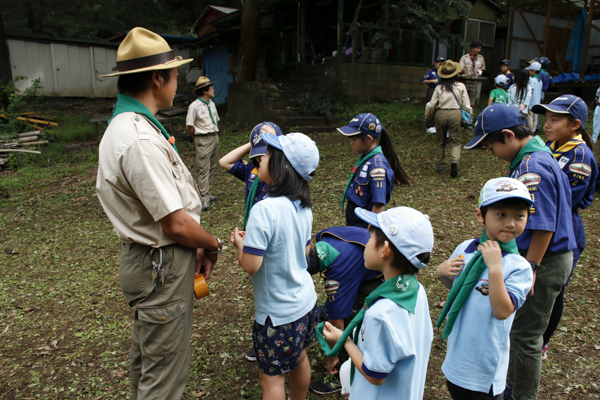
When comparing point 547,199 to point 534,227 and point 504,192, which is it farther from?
point 504,192

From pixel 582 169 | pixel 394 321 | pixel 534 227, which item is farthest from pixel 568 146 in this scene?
pixel 394 321

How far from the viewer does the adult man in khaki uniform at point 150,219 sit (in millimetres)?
1973

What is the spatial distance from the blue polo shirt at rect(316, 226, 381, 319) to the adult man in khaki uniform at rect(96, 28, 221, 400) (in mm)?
942

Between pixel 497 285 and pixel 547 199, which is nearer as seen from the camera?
pixel 497 285

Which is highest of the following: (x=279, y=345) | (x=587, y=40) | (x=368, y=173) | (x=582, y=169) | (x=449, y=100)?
(x=587, y=40)

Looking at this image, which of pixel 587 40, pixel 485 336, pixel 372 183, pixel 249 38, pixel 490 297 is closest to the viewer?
pixel 490 297

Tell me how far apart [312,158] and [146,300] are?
1185mm

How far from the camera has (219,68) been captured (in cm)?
2106

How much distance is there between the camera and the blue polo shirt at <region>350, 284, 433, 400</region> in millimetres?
1708

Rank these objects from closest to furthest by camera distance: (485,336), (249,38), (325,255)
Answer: (485,336), (325,255), (249,38)

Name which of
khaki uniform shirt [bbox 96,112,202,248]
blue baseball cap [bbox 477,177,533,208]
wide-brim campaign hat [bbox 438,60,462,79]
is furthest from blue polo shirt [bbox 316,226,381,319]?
wide-brim campaign hat [bbox 438,60,462,79]

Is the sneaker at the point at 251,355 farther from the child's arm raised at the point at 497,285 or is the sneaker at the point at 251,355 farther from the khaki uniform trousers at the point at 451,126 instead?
the khaki uniform trousers at the point at 451,126

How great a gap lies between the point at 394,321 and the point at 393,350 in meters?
0.12

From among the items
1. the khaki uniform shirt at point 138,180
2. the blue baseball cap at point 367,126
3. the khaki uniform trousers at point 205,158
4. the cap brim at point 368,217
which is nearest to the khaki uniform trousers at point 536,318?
the cap brim at point 368,217
